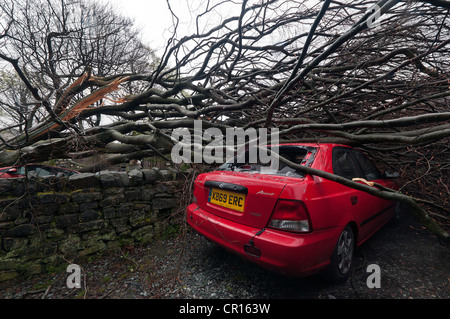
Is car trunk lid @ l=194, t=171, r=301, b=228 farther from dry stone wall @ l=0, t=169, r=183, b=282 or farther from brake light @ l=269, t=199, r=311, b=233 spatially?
dry stone wall @ l=0, t=169, r=183, b=282

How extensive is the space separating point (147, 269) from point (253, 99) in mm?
3065

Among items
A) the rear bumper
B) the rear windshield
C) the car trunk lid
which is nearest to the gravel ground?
the rear bumper

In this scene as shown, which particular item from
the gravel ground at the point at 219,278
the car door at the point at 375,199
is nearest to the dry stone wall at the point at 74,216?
the gravel ground at the point at 219,278

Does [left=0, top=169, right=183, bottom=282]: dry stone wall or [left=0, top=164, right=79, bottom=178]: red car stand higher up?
[left=0, top=164, right=79, bottom=178]: red car

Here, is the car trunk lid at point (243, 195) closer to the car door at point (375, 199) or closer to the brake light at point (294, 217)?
the brake light at point (294, 217)

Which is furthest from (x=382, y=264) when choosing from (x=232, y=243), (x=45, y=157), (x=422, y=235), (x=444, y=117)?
(x=45, y=157)

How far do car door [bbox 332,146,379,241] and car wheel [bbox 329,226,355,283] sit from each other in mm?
215

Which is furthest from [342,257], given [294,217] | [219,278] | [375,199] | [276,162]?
[219,278]

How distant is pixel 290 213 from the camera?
170cm

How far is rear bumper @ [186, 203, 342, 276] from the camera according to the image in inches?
63.2

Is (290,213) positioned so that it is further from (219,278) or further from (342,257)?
(219,278)

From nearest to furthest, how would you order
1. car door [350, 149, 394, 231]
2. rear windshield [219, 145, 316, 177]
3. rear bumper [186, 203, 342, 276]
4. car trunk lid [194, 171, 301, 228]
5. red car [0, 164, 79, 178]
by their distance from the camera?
1. rear bumper [186, 203, 342, 276]
2. car trunk lid [194, 171, 301, 228]
3. rear windshield [219, 145, 316, 177]
4. car door [350, 149, 394, 231]
5. red car [0, 164, 79, 178]

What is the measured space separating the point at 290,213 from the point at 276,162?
2.32 feet

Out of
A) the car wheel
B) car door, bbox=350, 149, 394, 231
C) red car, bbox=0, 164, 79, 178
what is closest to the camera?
the car wheel
